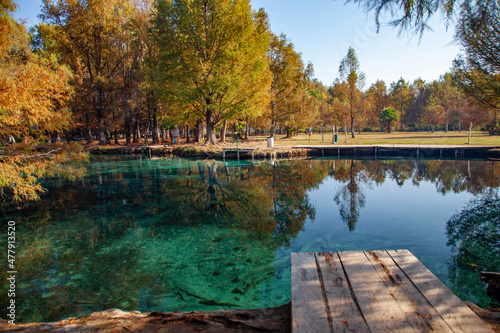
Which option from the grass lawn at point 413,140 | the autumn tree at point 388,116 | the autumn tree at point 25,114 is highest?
the autumn tree at point 388,116

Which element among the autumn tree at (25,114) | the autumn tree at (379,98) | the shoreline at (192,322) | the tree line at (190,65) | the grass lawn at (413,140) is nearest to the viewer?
the shoreline at (192,322)

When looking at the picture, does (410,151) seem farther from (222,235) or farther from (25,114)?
(25,114)

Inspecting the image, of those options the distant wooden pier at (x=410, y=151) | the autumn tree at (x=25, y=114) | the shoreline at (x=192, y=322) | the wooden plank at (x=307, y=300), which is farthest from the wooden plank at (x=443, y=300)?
the distant wooden pier at (x=410, y=151)

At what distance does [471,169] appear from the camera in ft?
58.1

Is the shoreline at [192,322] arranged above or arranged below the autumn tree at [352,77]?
below

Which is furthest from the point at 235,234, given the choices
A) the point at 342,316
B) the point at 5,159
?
the point at 5,159

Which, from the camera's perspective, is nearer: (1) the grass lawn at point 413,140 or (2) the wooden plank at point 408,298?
(2) the wooden plank at point 408,298

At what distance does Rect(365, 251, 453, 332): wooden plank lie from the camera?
7.07ft

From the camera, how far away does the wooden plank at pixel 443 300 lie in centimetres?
214

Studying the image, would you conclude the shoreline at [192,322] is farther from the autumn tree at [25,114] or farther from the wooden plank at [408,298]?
the autumn tree at [25,114]

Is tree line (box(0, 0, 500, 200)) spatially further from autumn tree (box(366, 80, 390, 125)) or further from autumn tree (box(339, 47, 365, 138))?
autumn tree (box(366, 80, 390, 125))

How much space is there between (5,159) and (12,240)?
221 centimetres

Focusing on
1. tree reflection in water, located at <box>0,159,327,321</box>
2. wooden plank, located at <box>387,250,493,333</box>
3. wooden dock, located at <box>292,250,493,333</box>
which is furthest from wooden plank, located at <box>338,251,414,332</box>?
tree reflection in water, located at <box>0,159,327,321</box>

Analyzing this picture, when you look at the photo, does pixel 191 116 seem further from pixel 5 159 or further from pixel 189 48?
pixel 5 159
